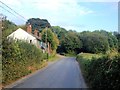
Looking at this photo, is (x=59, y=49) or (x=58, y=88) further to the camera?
(x=59, y=49)

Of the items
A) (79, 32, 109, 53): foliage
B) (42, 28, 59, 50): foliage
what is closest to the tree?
(79, 32, 109, 53): foliage

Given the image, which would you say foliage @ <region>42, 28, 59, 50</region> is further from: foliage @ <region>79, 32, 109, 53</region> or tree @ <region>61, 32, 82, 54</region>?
tree @ <region>61, 32, 82, 54</region>

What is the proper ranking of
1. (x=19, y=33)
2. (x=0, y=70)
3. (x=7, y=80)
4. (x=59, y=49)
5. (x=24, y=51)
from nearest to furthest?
(x=0, y=70)
(x=7, y=80)
(x=24, y=51)
(x=19, y=33)
(x=59, y=49)

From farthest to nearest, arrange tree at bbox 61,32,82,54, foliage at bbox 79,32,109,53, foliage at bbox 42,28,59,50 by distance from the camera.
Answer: tree at bbox 61,32,82,54
foliage at bbox 79,32,109,53
foliage at bbox 42,28,59,50

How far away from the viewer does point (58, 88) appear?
61.8 ft

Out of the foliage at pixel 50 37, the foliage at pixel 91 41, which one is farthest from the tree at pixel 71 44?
the foliage at pixel 50 37

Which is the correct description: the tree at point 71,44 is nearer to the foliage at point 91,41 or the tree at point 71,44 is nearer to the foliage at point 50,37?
the foliage at point 91,41

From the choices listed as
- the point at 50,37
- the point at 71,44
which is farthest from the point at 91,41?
the point at 50,37

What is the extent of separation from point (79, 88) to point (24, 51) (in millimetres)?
11408

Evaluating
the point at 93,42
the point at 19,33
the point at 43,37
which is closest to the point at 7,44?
the point at 19,33

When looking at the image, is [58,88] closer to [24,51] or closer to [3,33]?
[3,33]

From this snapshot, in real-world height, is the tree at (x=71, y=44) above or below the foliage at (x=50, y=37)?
below

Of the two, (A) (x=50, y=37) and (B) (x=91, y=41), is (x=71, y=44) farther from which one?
(A) (x=50, y=37)

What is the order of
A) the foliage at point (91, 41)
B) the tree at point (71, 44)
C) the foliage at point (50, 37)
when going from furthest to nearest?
the tree at point (71, 44) < the foliage at point (91, 41) < the foliage at point (50, 37)
